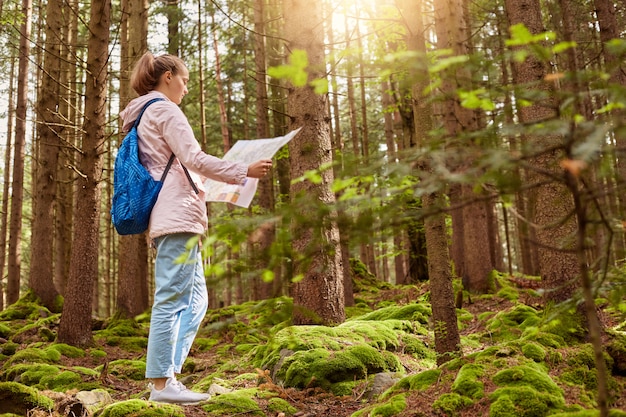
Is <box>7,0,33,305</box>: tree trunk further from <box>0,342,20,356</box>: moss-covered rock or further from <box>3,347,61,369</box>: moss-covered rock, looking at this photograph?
<box>3,347,61,369</box>: moss-covered rock

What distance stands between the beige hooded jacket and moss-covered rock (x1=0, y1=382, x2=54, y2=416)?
149 cm

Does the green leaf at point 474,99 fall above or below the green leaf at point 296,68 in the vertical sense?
below

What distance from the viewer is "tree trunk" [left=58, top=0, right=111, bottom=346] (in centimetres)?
645

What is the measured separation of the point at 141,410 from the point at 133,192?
1.36 m

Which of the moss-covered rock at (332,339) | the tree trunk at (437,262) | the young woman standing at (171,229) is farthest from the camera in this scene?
the moss-covered rock at (332,339)

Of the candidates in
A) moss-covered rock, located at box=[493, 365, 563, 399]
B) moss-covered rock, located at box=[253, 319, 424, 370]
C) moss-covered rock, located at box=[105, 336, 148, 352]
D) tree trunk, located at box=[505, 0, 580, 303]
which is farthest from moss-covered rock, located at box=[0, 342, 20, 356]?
tree trunk, located at box=[505, 0, 580, 303]

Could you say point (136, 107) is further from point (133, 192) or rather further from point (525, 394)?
point (525, 394)

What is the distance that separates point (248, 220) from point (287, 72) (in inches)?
20.9

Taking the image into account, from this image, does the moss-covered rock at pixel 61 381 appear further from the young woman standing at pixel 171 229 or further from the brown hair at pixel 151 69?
the brown hair at pixel 151 69

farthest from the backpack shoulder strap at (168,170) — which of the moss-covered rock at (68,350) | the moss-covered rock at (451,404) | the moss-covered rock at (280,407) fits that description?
the moss-covered rock at (68,350)

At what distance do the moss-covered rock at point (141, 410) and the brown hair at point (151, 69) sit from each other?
2.15 meters

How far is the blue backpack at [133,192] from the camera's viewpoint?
330 centimetres

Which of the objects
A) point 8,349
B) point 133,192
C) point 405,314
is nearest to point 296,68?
point 133,192

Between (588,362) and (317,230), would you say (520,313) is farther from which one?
(317,230)
